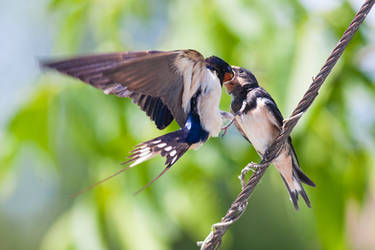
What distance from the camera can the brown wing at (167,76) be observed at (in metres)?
1.11

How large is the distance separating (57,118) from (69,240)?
55 centimetres

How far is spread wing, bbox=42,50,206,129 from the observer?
108 centimetres

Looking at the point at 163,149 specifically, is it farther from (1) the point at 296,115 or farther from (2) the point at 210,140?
(2) the point at 210,140

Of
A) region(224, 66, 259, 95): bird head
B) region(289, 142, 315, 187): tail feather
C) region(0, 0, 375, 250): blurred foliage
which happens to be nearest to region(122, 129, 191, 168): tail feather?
region(224, 66, 259, 95): bird head

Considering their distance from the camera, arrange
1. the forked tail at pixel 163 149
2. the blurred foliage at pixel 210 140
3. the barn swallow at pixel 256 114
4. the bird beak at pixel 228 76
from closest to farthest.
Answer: the forked tail at pixel 163 149, the bird beak at pixel 228 76, the barn swallow at pixel 256 114, the blurred foliage at pixel 210 140

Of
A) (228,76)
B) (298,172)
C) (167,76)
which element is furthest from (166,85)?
(298,172)

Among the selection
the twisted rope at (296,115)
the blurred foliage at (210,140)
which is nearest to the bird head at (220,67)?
the twisted rope at (296,115)

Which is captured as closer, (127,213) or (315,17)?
(315,17)

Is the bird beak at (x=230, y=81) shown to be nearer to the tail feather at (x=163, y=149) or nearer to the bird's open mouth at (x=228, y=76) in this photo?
the bird's open mouth at (x=228, y=76)

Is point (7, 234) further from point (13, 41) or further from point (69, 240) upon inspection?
point (69, 240)

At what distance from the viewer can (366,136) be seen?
7.76ft

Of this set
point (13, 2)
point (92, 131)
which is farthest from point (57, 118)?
point (13, 2)

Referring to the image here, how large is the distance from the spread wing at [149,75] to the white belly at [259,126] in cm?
27

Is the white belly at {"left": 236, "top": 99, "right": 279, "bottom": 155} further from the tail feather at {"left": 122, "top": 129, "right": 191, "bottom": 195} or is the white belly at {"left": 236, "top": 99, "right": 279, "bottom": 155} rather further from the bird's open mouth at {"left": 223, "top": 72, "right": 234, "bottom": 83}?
the tail feather at {"left": 122, "top": 129, "right": 191, "bottom": 195}
